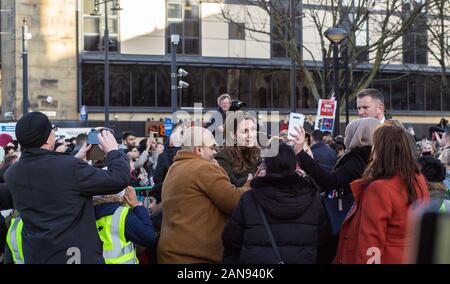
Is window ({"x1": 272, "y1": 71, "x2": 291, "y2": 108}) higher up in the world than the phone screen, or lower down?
higher up

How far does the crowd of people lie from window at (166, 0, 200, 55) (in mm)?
38827

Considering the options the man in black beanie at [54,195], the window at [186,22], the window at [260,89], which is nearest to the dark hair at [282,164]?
the man in black beanie at [54,195]

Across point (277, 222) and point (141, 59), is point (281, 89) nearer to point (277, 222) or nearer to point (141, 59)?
point (141, 59)

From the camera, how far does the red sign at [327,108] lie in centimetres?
1791

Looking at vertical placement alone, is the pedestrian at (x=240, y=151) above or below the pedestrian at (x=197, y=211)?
above

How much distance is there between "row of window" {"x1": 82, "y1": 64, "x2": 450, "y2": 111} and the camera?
42.4m

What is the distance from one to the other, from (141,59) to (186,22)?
3.76 meters

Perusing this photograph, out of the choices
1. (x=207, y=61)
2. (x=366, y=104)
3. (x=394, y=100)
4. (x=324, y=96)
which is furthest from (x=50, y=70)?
(x=366, y=104)

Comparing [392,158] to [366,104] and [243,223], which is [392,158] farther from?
[366,104]

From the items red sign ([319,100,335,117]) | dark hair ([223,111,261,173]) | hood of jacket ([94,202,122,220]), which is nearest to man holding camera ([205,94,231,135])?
dark hair ([223,111,261,173])

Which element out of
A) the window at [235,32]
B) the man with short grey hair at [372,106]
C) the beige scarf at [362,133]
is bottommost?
the beige scarf at [362,133]

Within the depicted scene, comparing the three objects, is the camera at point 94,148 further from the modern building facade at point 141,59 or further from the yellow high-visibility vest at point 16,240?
the modern building facade at point 141,59

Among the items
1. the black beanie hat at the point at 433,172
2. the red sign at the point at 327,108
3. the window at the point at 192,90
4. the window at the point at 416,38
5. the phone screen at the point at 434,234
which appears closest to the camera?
the phone screen at the point at 434,234

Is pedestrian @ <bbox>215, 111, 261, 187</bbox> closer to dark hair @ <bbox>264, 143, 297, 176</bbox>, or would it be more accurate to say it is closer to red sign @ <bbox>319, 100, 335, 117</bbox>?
dark hair @ <bbox>264, 143, 297, 176</bbox>
